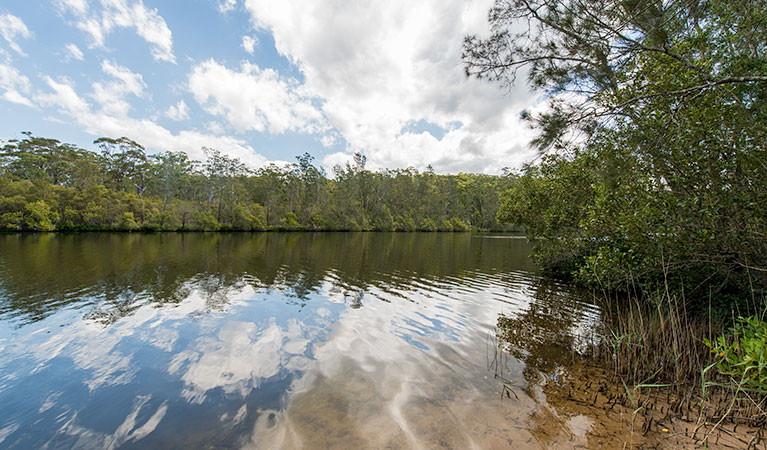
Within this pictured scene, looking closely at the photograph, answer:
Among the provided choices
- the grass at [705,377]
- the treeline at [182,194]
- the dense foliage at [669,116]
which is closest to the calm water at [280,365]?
the grass at [705,377]

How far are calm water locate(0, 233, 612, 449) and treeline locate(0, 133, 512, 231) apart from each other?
33.5m

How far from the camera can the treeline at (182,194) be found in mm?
36625

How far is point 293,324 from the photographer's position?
7.85 metres

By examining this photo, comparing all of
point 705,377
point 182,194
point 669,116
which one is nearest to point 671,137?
point 669,116

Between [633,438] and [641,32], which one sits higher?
[641,32]

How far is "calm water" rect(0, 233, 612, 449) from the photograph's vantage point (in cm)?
375

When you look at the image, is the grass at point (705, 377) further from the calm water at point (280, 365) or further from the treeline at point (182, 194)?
the treeline at point (182, 194)

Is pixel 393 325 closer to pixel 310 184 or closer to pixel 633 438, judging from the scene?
pixel 633 438

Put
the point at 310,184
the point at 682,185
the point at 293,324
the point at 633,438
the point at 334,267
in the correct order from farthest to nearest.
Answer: the point at 310,184, the point at 334,267, the point at 293,324, the point at 682,185, the point at 633,438

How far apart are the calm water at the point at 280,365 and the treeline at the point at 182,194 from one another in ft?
110

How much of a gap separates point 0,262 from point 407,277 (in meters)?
19.7

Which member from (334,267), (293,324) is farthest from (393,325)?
(334,267)

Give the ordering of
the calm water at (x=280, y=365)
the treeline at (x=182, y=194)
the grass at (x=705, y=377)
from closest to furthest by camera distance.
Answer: the grass at (x=705, y=377)
the calm water at (x=280, y=365)
the treeline at (x=182, y=194)

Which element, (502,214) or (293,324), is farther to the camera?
(502,214)
